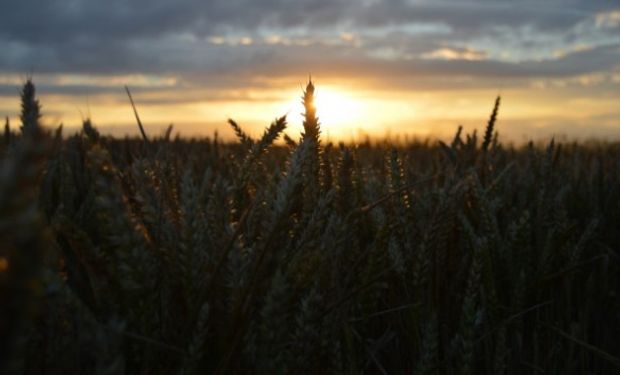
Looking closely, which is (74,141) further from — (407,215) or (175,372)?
(175,372)

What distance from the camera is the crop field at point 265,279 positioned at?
2.67ft

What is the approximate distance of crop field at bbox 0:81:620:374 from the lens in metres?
0.81

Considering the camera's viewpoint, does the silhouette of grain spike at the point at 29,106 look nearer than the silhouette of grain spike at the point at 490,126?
Yes

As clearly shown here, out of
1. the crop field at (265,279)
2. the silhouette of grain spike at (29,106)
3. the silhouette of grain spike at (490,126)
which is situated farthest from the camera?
the silhouette of grain spike at (490,126)

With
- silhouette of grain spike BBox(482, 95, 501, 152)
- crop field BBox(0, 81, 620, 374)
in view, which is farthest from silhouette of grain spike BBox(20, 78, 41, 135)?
silhouette of grain spike BBox(482, 95, 501, 152)

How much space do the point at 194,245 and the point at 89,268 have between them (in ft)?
0.71

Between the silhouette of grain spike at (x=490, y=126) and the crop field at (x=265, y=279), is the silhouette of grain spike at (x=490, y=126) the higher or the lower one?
the higher one

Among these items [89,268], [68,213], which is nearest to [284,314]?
[89,268]

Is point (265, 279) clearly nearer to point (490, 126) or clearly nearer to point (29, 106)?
point (29, 106)

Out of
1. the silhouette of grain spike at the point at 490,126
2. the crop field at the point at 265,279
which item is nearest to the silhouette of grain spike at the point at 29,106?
the crop field at the point at 265,279

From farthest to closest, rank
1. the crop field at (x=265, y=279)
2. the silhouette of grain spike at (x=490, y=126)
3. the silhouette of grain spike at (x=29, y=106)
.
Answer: the silhouette of grain spike at (x=490, y=126)
the silhouette of grain spike at (x=29, y=106)
the crop field at (x=265, y=279)

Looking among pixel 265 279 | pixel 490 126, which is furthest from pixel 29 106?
pixel 490 126

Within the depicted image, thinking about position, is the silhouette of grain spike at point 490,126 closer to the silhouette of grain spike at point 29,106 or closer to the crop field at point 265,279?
the crop field at point 265,279

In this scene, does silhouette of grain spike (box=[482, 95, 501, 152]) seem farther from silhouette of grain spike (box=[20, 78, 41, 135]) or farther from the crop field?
silhouette of grain spike (box=[20, 78, 41, 135])
